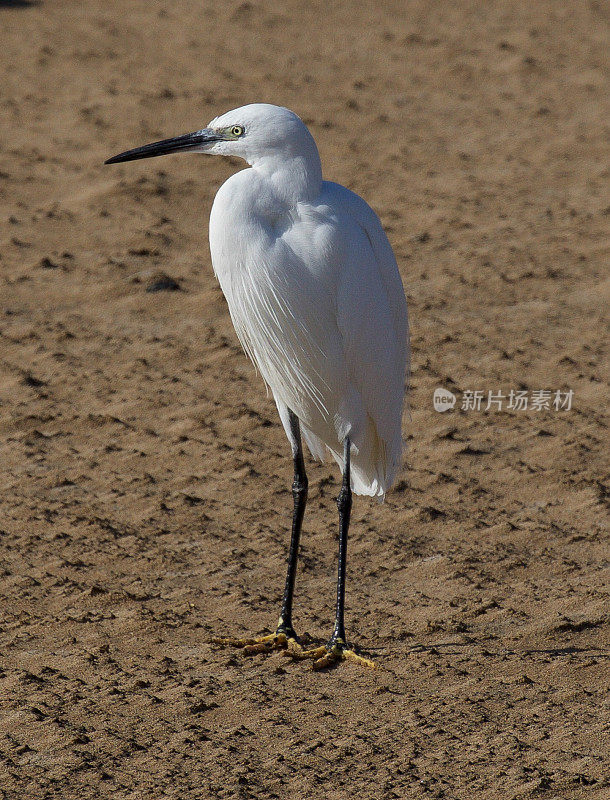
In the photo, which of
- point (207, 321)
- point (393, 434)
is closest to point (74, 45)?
point (207, 321)

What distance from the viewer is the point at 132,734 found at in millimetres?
3416

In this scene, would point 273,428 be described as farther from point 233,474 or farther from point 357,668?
point 357,668

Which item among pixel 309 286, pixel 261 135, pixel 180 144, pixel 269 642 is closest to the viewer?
pixel 261 135

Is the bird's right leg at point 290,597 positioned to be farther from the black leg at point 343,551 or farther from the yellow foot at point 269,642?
the black leg at point 343,551

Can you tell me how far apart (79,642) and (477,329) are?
10.9 ft

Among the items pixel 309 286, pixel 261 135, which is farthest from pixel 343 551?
pixel 261 135

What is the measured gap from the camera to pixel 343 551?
13.0ft

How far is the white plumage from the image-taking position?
360 cm

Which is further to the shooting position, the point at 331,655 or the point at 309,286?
the point at 331,655

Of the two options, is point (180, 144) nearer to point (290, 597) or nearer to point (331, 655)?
point (290, 597)

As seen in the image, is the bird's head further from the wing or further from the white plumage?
the wing

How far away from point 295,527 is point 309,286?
0.91m

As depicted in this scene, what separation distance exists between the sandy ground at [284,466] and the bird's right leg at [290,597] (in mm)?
91

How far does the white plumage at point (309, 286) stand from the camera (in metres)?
3.60
